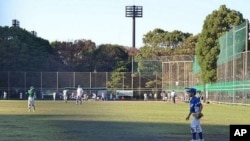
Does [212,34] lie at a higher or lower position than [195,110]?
higher

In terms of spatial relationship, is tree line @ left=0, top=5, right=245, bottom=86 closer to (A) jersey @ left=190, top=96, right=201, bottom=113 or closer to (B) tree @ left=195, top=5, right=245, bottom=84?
(B) tree @ left=195, top=5, right=245, bottom=84

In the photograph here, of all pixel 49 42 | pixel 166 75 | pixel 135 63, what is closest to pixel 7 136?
pixel 166 75

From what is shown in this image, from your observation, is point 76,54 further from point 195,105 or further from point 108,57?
point 195,105

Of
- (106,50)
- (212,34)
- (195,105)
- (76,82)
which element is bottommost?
(195,105)

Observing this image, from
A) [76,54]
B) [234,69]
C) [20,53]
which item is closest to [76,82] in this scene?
[20,53]

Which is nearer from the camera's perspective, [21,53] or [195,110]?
[195,110]

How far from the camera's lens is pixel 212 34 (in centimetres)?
7231

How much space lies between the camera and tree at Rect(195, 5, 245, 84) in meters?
69.8

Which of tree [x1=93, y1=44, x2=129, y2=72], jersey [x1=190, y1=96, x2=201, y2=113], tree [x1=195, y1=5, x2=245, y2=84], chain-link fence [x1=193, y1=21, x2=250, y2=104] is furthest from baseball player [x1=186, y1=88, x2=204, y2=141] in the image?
tree [x1=93, y1=44, x2=129, y2=72]

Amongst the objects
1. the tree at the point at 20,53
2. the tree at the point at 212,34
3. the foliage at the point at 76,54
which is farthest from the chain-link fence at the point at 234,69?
the foliage at the point at 76,54

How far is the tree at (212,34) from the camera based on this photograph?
69.8 m

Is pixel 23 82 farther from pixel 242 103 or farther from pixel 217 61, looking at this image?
pixel 242 103

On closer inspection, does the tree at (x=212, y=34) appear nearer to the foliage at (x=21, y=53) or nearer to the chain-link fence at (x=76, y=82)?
the chain-link fence at (x=76, y=82)

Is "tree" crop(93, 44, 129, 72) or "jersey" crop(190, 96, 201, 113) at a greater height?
"tree" crop(93, 44, 129, 72)
